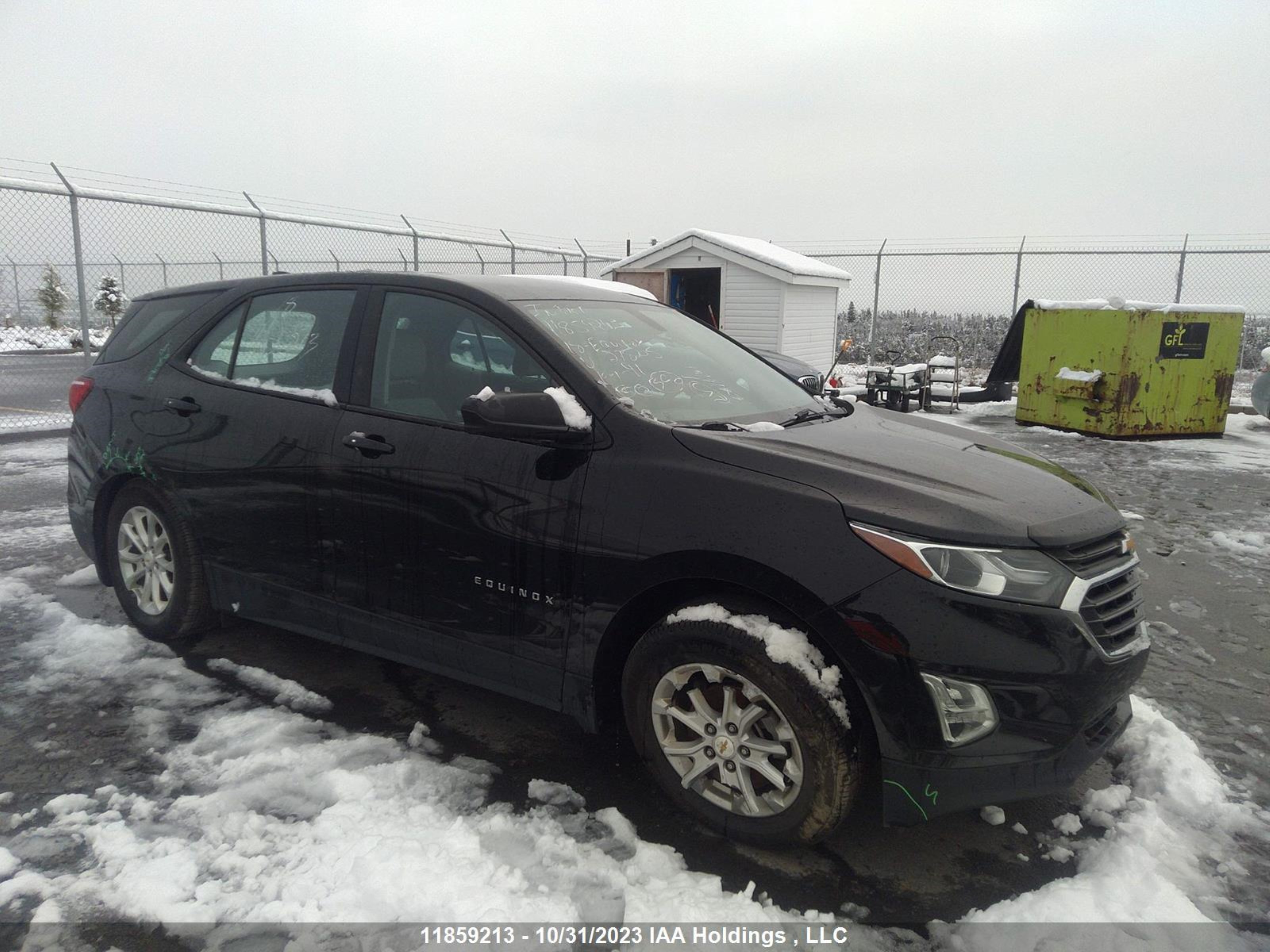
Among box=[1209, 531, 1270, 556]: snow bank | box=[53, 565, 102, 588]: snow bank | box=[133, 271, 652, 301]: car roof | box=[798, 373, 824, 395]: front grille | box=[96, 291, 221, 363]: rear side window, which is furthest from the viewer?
box=[798, 373, 824, 395]: front grille

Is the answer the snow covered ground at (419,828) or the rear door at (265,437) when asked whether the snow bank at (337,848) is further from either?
the rear door at (265,437)

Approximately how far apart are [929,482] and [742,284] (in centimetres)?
1373

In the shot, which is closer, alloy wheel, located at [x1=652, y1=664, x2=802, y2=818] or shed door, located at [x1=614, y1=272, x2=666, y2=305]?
alloy wheel, located at [x1=652, y1=664, x2=802, y2=818]

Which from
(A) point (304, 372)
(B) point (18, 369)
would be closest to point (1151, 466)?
(A) point (304, 372)

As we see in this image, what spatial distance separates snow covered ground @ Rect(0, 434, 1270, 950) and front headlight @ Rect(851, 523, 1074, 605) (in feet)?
2.80

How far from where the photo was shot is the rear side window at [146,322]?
3934mm

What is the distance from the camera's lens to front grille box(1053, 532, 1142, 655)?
2.30 metres

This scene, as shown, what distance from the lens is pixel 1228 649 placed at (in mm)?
4004

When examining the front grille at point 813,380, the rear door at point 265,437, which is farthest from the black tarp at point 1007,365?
the rear door at point 265,437

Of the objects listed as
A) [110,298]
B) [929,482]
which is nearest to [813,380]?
[929,482]

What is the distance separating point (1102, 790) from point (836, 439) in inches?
58.8

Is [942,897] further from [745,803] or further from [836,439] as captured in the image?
[836,439]

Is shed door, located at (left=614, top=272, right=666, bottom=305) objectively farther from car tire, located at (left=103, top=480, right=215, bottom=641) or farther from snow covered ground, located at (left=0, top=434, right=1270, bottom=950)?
snow covered ground, located at (left=0, top=434, right=1270, bottom=950)

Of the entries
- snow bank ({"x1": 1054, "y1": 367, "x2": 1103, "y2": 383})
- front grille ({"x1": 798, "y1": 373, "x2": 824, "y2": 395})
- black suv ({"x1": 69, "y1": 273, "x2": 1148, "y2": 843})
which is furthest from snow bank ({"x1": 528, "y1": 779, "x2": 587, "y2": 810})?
snow bank ({"x1": 1054, "y1": 367, "x2": 1103, "y2": 383})
